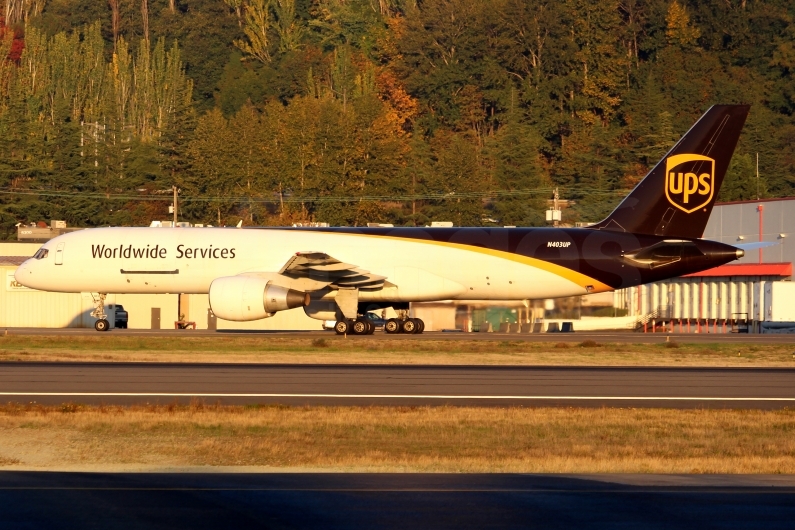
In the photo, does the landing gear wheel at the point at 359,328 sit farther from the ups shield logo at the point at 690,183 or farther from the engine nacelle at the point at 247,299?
the ups shield logo at the point at 690,183

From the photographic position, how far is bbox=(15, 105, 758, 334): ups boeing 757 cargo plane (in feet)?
138

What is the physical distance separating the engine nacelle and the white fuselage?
3033 millimetres

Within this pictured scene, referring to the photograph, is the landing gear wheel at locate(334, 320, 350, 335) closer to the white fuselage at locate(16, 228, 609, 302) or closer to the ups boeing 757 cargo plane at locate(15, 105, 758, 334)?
the ups boeing 757 cargo plane at locate(15, 105, 758, 334)

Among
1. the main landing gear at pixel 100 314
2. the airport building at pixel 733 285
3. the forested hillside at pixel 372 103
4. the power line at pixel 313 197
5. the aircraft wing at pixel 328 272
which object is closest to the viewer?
the aircraft wing at pixel 328 272

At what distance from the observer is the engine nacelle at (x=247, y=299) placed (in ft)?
133

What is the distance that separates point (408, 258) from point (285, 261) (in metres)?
4.20

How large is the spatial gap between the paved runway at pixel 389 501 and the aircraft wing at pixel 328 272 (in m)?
27.6

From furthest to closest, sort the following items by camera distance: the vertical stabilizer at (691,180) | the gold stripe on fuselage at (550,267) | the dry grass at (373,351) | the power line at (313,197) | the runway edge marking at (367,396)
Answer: the power line at (313,197) < the gold stripe on fuselage at (550,267) < the vertical stabilizer at (691,180) < the dry grass at (373,351) < the runway edge marking at (367,396)

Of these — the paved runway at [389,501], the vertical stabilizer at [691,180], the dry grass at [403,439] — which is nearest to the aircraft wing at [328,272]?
the vertical stabilizer at [691,180]

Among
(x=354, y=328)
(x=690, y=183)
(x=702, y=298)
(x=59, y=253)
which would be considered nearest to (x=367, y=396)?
(x=354, y=328)

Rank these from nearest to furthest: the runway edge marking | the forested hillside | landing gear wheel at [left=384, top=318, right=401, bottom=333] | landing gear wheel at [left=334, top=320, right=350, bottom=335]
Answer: the runway edge marking, landing gear wheel at [left=334, top=320, right=350, bottom=335], landing gear wheel at [left=384, top=318, right=401, bottom=333], the forested hillside

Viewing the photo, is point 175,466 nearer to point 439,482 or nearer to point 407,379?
point 439,482

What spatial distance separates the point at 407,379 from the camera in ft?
86.1

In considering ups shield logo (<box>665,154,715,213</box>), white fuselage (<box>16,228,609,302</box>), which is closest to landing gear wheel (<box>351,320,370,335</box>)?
white fuselage (<box>16,228,609,302</box>)
